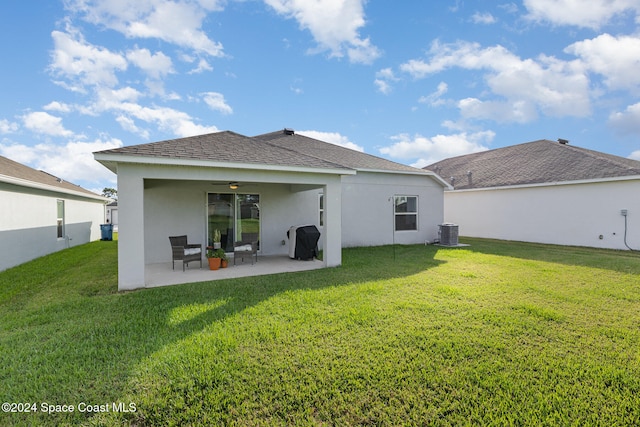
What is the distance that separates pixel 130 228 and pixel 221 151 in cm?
281

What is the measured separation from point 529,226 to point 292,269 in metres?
13.2

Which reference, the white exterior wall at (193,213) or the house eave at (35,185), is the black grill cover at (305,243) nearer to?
the white exterior wall at (193,213)

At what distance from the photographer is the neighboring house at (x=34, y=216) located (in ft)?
31.6

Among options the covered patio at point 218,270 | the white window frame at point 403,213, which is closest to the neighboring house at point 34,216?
the covered patio at point 218,270

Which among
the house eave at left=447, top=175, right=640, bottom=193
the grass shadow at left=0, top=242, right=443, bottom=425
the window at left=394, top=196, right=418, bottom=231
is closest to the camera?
the grass shadow at left=0, top=242, right=443, bottom=425

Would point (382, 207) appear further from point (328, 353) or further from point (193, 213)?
point (328, 353)

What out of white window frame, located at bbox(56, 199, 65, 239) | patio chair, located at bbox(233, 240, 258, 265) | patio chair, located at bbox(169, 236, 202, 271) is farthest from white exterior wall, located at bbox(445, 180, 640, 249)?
white window frame, located at bbox(56, 199, 65, 239)

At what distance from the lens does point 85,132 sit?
14.0 metres

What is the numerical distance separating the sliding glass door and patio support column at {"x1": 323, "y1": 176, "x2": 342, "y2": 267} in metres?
2.90

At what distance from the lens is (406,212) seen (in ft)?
47.3

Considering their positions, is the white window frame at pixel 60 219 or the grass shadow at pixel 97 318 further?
the white window frame at pixel 60 219

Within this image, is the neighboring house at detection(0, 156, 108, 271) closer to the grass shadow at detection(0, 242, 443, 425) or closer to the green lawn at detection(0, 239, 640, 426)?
the grass shadow at detection(0, 242, 443, 425)

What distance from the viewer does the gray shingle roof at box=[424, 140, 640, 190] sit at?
13.5 meters

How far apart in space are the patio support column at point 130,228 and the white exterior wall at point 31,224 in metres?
6.09
